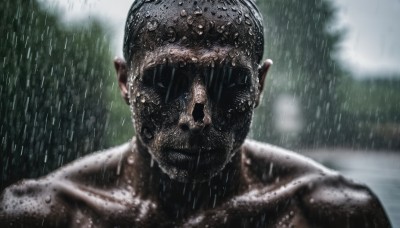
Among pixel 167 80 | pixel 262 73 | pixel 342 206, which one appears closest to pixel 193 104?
pixel 167 80

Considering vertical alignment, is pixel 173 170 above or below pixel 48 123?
above

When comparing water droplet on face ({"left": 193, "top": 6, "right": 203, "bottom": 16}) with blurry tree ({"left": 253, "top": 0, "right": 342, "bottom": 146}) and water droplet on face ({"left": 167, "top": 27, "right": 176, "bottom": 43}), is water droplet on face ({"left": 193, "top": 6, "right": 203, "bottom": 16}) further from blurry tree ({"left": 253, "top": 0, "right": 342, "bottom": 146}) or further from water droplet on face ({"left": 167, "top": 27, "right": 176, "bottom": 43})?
blurry tree ({"left": 253, "top": 0, "right": 342, "bottom": 146})

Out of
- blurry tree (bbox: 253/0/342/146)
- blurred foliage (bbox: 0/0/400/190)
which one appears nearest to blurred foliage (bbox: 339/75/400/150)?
blurry tree (bbox: 253/0/342/146)

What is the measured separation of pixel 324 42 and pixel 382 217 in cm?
1048

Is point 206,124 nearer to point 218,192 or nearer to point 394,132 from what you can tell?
point 218,192

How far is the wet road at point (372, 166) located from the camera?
27.8 ft

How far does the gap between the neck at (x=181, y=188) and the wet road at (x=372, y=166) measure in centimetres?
525

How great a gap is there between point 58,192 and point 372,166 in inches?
412

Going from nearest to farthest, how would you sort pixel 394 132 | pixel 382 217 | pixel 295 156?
pixel 382 217, pixel 295 156, pixel 394 132

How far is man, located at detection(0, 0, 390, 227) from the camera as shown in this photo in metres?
1.86

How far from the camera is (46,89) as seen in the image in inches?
194

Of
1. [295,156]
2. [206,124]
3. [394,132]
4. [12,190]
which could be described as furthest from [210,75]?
[394,132]

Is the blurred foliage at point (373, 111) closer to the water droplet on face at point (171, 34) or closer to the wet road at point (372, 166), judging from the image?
the wet road at point (372, 166)

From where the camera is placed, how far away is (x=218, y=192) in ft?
7.38
